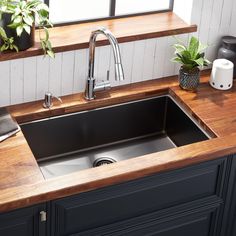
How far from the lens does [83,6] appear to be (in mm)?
3557

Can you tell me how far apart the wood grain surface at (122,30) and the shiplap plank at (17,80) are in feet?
0.28

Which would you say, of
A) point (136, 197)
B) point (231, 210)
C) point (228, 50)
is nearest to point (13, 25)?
point (136, 197)

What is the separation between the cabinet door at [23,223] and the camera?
8.57 feet

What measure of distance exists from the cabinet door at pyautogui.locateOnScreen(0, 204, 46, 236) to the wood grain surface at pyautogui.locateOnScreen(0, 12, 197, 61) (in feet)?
2.37

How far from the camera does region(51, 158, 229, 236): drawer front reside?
2.75m

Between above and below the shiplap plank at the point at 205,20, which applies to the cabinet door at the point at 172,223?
below

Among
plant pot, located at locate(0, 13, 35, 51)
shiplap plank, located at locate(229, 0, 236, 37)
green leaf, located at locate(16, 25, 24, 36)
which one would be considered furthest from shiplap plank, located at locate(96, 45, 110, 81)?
shiplap plank, located at locate(229, 0, 236, 37)

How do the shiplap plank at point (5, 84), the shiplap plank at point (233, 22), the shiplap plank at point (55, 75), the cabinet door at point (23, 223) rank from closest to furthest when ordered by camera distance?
the cabinet door at point (23, 223) < the shiplap plank at point (5, 84) < the shiplap plank at point (55, 75) < the shiplap plank at point (233, 22)

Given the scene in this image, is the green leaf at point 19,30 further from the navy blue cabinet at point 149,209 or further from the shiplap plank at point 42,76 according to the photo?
the navy blue cabinet at point 149,209

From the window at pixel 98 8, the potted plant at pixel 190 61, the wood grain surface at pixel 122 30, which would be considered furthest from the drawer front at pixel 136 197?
the window at pixel 98 8

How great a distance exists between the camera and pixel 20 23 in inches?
112

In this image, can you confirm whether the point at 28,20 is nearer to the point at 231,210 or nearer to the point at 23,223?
the point at 23,223

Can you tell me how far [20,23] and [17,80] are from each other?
0.33 meters

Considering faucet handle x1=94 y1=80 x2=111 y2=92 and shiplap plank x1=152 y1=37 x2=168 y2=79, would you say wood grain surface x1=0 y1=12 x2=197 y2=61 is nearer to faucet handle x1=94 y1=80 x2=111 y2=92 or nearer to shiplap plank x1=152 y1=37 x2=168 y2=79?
shiplap plank x1=152 y1=37 x2=168 y2=79
